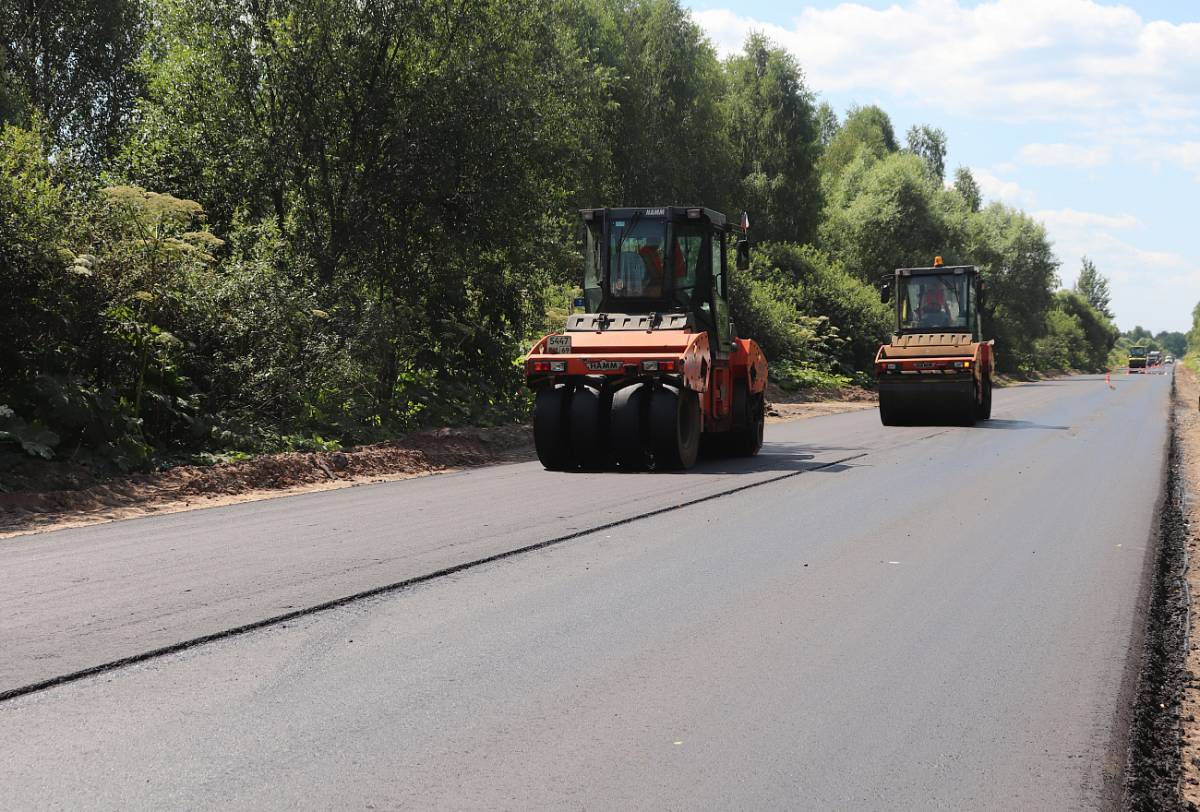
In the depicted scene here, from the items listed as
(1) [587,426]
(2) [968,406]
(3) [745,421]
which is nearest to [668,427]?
(1) [587,426]

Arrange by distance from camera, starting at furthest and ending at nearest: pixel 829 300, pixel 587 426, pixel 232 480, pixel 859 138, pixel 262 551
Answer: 1. pixel 859 138
2. pixel 829 300
3. pixel 587 426
4. pixel 232 480
5. pixel 262 551

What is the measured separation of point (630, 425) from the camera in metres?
15.0

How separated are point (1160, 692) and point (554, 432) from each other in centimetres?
1046

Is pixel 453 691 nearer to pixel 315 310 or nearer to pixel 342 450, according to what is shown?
pixel 342 450

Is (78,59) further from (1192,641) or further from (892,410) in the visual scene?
(1192,641)

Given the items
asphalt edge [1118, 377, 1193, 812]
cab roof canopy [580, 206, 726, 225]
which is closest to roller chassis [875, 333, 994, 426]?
cab roof canopy [580, 206, 726, 225]

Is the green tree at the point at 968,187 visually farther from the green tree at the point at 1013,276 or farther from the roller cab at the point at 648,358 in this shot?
the roller cab at the point at 648,358

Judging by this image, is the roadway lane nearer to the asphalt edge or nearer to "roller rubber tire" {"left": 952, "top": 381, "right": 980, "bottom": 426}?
the asphalt edge

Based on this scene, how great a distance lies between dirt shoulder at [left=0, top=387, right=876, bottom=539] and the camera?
11.3 m

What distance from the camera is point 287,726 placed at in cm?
468

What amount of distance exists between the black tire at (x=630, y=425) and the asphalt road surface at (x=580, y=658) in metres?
3.52

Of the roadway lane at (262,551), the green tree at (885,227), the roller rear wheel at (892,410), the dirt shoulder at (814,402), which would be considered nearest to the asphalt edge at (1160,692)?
the roadway lane at (262,551)

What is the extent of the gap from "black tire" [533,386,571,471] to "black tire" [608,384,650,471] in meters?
0.63

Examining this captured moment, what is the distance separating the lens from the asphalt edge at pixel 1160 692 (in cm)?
419
